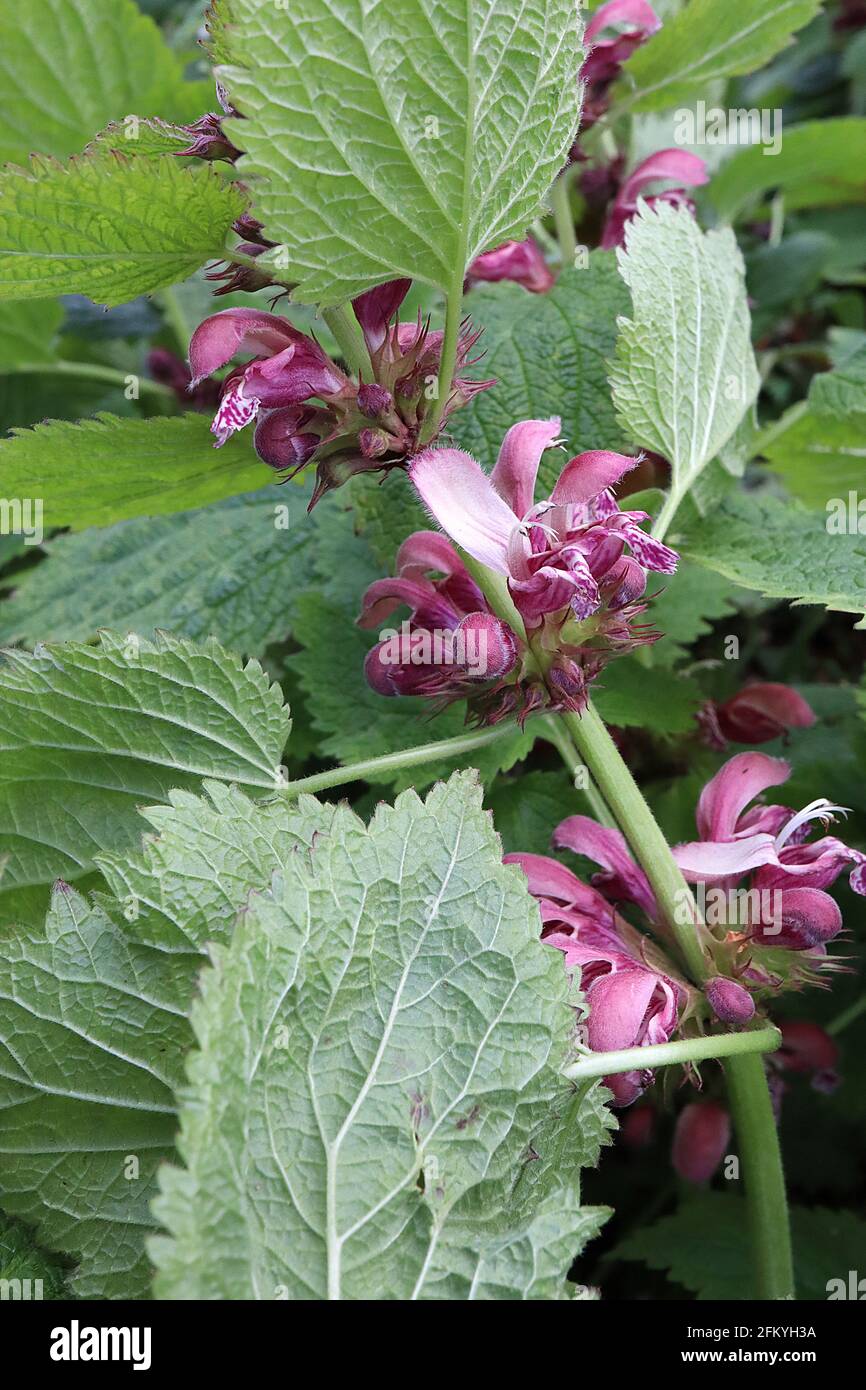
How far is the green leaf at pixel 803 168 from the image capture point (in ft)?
4.19

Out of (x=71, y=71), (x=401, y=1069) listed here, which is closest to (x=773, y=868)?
(x=401, y=1069)

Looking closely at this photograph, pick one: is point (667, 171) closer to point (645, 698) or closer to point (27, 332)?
point (645, 698)

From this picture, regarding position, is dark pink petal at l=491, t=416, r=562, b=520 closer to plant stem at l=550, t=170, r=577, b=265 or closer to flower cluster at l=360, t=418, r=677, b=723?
flower cluster at l=360, t=418, r=677, b=723

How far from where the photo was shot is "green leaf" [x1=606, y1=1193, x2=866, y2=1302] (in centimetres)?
82

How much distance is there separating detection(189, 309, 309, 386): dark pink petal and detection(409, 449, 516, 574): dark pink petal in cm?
10

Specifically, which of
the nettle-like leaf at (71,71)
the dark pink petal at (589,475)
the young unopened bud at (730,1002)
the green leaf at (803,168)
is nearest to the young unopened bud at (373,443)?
the dark pink petal at (589,475)

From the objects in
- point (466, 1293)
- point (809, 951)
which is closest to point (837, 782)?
point (809, 951)

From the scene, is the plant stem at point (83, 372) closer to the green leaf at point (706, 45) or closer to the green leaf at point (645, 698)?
the green leaf at point (706, 45)

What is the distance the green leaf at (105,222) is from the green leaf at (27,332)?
2.39ft

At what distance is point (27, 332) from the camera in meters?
1.29

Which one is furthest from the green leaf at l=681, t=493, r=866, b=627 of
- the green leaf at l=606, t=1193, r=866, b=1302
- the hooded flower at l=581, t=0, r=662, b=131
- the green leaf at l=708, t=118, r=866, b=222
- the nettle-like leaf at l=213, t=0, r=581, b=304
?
the green leaf at l=708, t=118, r=866, b=222

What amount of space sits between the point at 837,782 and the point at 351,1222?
58 centimetres
